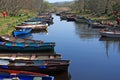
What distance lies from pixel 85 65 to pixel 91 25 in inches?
1406

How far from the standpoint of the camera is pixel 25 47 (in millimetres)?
30172

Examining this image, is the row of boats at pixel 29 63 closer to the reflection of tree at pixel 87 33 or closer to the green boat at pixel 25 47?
the green boat at pixel 25 47

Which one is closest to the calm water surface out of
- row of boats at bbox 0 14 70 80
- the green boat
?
row of boats at bbox 0 14 70 80

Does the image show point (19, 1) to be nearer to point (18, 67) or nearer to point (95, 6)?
point (95, 6)

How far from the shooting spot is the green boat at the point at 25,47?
30.2 m

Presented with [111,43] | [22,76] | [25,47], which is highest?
[25,47]

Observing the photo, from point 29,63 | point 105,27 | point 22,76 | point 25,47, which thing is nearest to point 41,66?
point 29,63

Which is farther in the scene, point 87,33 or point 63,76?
point 87,33

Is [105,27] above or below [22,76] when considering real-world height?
above

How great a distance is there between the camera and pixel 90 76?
2172cm

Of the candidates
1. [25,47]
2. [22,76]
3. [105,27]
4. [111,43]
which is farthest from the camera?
[105,27]

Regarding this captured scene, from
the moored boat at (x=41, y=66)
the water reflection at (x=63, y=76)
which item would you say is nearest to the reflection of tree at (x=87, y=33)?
the water reflection at (x=63, y=76)

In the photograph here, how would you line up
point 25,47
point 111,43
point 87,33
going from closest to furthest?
1. point 25,47
2. point 111,43
3. point 87,33

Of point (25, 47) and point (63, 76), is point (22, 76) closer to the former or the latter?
point (63, 76)
